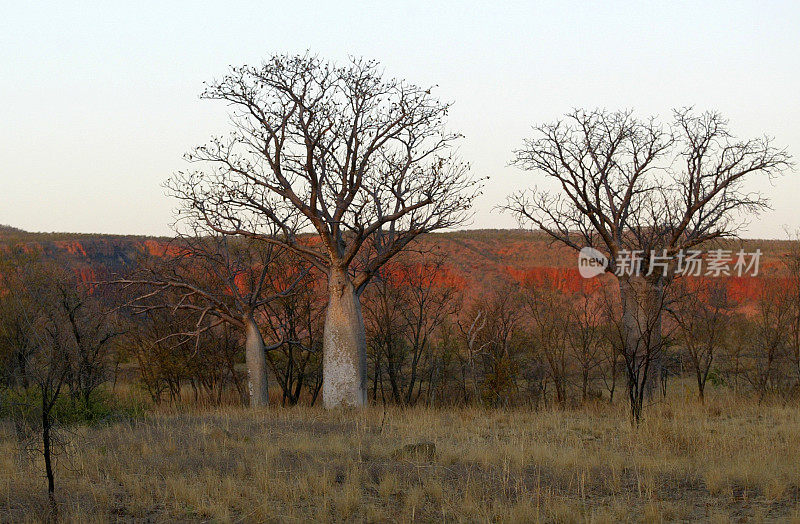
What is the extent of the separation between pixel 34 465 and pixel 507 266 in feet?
172

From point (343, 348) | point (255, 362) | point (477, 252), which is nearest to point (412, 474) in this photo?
point (343, 348)

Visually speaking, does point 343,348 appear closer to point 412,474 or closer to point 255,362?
point 255,362

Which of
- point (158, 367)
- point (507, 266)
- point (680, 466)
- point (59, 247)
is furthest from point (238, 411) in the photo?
point (59, 247)

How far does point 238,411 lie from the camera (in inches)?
517

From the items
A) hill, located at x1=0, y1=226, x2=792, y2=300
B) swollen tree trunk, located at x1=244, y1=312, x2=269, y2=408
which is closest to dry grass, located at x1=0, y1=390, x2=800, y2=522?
swollen tree trunk, located at x1=244, y1=312, x2=269, y2=408

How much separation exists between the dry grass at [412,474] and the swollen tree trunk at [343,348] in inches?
123

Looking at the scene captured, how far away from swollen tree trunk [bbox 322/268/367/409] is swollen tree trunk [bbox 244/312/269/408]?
2041mm

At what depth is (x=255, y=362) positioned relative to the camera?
1538 cm

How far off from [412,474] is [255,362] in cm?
910

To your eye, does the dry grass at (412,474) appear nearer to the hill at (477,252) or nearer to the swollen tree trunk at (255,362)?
the swollen tree trunk at (255,362)

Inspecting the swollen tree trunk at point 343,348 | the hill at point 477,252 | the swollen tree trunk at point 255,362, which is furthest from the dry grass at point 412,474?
the hill at point 477,252

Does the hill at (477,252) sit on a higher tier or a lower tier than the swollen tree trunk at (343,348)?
higher

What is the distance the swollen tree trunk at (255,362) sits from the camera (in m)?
15.3

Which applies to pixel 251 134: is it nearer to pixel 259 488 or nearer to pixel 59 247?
pixel 259 488
